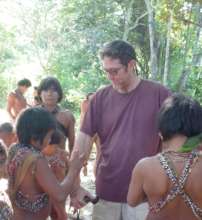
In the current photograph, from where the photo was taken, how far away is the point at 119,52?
10.4ft

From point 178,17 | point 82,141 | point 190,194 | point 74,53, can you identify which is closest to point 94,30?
point 74,53

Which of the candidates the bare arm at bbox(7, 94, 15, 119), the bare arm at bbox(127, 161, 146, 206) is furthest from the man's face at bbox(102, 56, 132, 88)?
the bare arm at bbox(7, 94, 15, 119)

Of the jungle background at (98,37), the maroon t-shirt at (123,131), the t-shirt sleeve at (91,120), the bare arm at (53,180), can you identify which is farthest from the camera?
the jungle background at (98,37)

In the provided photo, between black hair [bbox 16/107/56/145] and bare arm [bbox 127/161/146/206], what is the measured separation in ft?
2.45

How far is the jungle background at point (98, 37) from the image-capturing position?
1146 centimetres

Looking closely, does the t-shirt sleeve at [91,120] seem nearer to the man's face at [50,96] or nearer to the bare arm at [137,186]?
the bare arm at [137,186]

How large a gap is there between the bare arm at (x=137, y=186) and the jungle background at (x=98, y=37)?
785 centimetres

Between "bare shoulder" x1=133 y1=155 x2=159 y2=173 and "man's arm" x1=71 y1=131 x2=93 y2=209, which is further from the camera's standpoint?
"man's arm" x1=71 y1=131 x2=93 y2=209

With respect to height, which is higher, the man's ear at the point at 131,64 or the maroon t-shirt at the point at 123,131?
the man's ear at the point at 131,64

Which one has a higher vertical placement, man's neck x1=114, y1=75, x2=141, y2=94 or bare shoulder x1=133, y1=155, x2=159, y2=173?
man's neck x1=114, y1=75, x2=141, y2=94

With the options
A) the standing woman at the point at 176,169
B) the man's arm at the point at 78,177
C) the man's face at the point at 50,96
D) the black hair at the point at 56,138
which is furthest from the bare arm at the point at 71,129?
the standing woman at the point at 176,169

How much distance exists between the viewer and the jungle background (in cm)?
1146

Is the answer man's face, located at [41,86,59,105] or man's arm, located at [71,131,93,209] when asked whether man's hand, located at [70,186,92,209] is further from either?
man's face, located at [41,86,59,105]

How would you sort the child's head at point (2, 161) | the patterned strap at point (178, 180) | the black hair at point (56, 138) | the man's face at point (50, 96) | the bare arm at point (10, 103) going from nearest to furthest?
the patterned strap at point (178, 180) → the child's head at point (2, 161) → the black hair at point (56, 138) → the man's face at point (50, 96) → the bare arm at point (10, 103)
